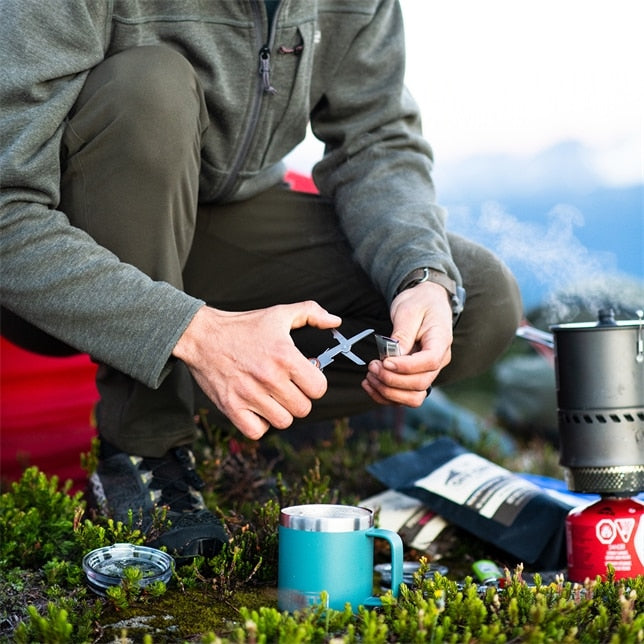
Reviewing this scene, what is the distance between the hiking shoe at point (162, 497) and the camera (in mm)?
1682

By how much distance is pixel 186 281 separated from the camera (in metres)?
2.24

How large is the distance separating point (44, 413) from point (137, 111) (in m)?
1.46

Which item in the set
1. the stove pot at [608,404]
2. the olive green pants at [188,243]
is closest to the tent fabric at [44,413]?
the olive green pants at [188,243]

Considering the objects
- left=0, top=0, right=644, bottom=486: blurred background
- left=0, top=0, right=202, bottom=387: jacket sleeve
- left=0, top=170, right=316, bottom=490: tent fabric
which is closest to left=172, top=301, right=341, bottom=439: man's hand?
left=0, top=0, right=202, bottom=387: jacket sleeve

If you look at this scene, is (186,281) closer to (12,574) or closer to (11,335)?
(11,335)

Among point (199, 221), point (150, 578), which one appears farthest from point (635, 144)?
point (150, 578)

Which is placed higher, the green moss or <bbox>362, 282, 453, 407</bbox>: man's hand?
<bbox>362, 282, 453, 407</bbox>: man's hand

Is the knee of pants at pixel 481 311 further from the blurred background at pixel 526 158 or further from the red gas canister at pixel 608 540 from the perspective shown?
the red gas canister at pixel 608 540

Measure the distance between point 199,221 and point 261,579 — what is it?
3.09 ft

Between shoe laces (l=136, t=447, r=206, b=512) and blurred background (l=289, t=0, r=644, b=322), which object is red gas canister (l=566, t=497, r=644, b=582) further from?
shoe laces (l=136, t=447, r=206, b=512)

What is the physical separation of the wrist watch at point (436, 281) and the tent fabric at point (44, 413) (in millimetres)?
959

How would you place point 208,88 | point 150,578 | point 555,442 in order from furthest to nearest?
point 555,442 → point 208,88 → point 150,578

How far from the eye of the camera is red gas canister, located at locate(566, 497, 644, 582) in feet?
5.84

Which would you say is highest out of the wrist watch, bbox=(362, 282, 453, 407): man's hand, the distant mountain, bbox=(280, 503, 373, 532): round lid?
the distant mountain
